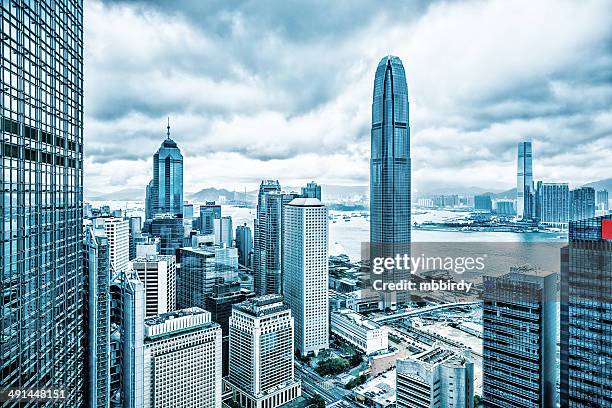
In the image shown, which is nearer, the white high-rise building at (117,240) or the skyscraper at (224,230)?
the white high-rise building at (117,240)

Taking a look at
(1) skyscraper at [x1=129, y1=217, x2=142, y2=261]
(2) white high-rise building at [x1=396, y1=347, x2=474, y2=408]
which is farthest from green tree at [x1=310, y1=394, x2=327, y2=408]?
(1) skyscraper at [x1=129, y1=217, x2=142, y2=261]

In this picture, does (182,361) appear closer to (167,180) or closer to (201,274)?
(201,274)

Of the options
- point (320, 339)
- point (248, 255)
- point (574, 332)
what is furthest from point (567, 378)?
point (248, 255)

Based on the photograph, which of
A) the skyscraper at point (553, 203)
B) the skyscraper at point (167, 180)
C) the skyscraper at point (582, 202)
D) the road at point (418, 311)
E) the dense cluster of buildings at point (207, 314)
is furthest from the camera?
the skyscraper at point (167, 180)

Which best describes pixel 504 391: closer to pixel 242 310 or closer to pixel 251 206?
pixel 242 310

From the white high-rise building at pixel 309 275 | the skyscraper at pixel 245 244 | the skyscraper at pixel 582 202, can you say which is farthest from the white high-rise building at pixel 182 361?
the skyscraper at pixel 245 244

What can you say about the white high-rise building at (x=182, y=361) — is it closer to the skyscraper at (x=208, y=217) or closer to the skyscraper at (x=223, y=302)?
the skyscraper at (x=223, y=302)

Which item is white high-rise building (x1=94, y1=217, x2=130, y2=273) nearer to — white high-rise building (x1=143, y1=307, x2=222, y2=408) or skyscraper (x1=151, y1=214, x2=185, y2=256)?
skyscraper (x1=151, y1=214, x2=185, y2=256)
